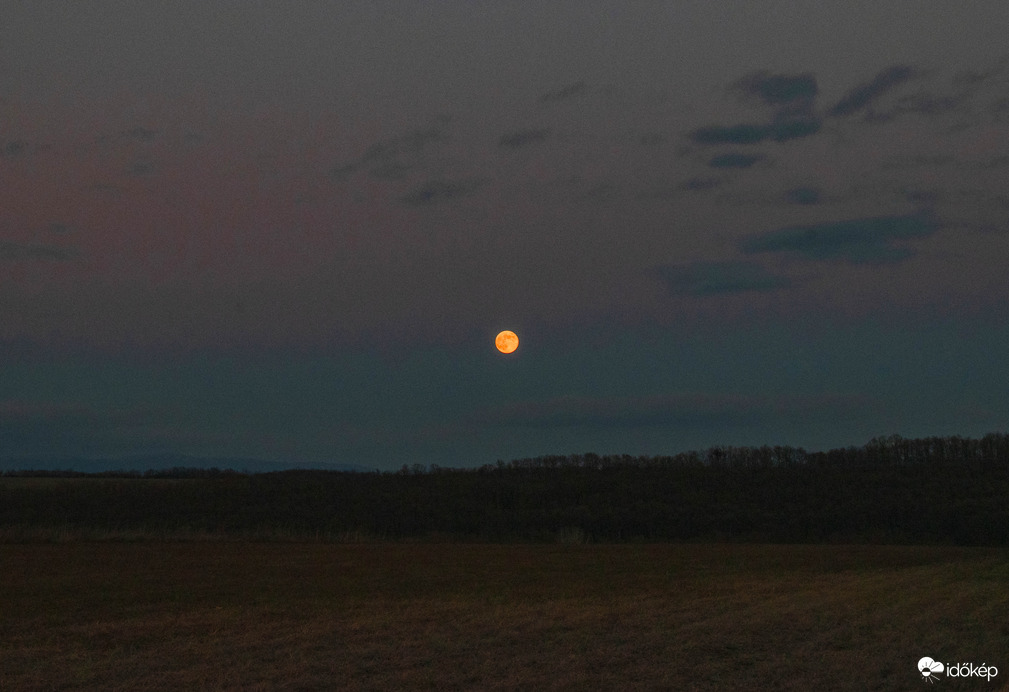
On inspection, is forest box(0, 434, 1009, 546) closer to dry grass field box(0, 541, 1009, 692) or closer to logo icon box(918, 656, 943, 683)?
dry grass field box(0, 541, 1009, 692)

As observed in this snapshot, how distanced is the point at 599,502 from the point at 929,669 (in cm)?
5380

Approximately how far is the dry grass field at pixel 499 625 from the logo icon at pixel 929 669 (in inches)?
7.3

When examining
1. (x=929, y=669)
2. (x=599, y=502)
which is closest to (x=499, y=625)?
(x=929, y=669)

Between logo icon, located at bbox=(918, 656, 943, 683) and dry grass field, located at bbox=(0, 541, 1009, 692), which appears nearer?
logo icon, located at bbox=(918, 656, 943, 683)

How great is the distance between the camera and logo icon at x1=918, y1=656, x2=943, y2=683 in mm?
10742

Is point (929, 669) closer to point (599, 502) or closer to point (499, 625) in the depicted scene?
point (499, 625)

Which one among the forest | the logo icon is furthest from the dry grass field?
the forest

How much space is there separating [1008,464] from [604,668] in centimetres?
6920

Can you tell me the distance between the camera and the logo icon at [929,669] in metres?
10.7

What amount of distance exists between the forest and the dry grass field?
18944 mm

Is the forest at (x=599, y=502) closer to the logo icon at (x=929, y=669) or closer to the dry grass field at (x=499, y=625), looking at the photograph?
the dry grass field at (x=499, y=625)

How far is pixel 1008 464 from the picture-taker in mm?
70938

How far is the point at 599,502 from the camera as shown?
6444 cm

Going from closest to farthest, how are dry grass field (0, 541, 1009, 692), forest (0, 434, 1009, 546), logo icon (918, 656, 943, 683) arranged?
logo icon (918, 656, 943, 683)
dry grass field (0, 541, 1009, 692)
forest (0, 434, 1009, 546)
